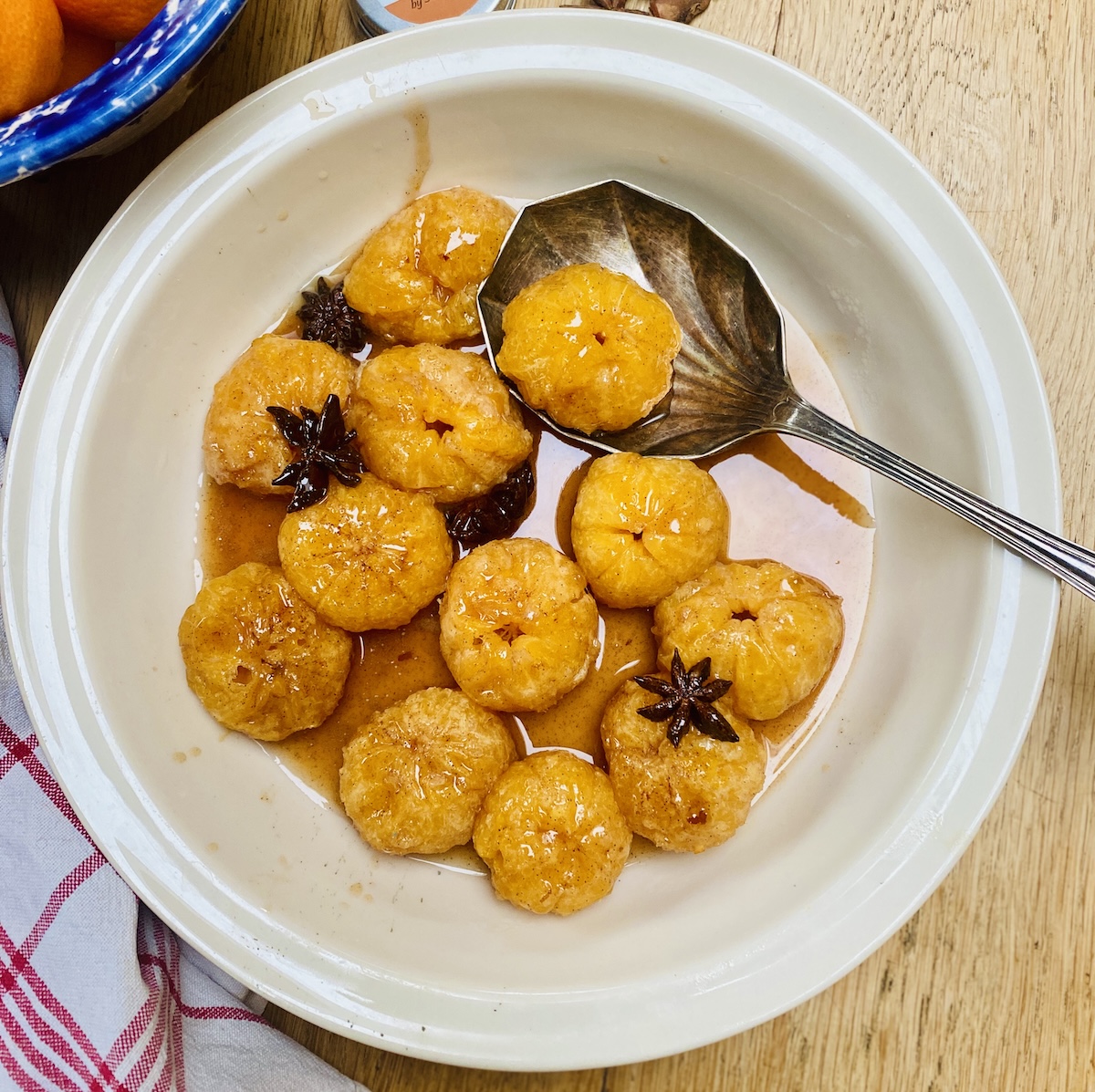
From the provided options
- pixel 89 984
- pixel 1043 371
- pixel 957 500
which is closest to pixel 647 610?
pixel 957 500

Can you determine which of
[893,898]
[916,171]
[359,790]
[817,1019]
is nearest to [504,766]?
[359,790]

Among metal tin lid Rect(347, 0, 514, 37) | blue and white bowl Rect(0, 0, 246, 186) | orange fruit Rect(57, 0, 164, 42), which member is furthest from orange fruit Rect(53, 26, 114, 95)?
metal tin lid Rect(347, 0, 514, 37)

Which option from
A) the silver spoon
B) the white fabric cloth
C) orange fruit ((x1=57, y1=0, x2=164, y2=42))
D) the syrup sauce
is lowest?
the white fabric cloth

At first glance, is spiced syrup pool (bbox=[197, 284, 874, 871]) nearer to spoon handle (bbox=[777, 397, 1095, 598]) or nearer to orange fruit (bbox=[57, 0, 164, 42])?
spoon handle (bbox=[777, 397, 1095, 598])

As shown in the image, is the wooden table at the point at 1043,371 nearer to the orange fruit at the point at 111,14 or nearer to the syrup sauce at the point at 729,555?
the orange fruit at the point at 111,14

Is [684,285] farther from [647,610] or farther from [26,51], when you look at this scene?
[26,51]

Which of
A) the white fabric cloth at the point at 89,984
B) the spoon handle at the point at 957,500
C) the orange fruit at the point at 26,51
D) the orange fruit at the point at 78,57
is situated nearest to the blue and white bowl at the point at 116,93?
the orange fruit at the point at 26,51
